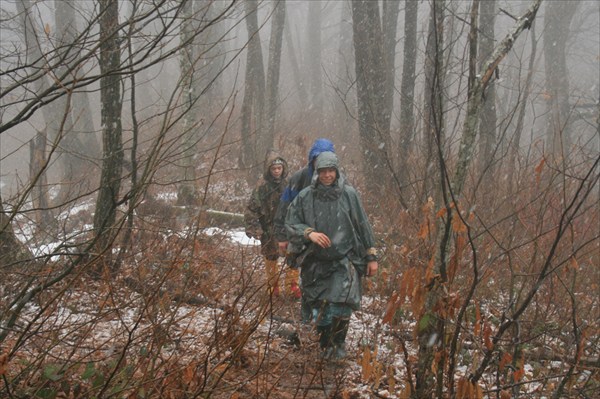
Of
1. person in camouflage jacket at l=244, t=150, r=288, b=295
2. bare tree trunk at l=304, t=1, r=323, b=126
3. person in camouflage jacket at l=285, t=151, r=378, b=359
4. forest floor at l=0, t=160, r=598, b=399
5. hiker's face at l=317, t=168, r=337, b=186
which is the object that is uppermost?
bare tree trunk at l=304, t=1, r=323, b=126

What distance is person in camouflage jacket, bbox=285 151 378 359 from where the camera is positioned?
466cm

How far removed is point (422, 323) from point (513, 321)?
1.54 feet

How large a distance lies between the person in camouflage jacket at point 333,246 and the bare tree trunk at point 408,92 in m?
3.63

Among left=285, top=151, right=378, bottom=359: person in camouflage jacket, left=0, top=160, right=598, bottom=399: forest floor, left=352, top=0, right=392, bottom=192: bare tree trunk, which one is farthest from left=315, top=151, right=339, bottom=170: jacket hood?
left=352, top=0, right=392, bottom=192: bare tree trunk

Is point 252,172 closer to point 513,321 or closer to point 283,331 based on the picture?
point 283,331

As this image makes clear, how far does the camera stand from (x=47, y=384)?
2861 millimetres

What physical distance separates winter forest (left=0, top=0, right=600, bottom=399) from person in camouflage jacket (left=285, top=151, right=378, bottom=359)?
1.01 ft

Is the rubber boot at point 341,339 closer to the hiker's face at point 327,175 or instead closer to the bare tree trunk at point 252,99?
the hiker's face at point 327,175

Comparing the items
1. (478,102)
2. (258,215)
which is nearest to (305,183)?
(258,215)

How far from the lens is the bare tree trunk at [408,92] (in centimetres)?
916

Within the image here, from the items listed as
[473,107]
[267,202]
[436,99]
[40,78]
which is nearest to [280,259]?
[267,202]

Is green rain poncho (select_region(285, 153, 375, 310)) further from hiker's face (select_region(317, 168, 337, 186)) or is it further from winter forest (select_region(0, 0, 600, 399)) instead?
winter forest (select_region(0, 0, 600, 399))

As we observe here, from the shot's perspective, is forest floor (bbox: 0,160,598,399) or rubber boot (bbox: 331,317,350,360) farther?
rubber boot (bbox: 331,317,350,360)

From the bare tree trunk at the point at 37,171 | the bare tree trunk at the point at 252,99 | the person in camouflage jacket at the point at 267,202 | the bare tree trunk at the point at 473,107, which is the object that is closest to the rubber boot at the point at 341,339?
the person in camouflage jacket at the point at 267,202
